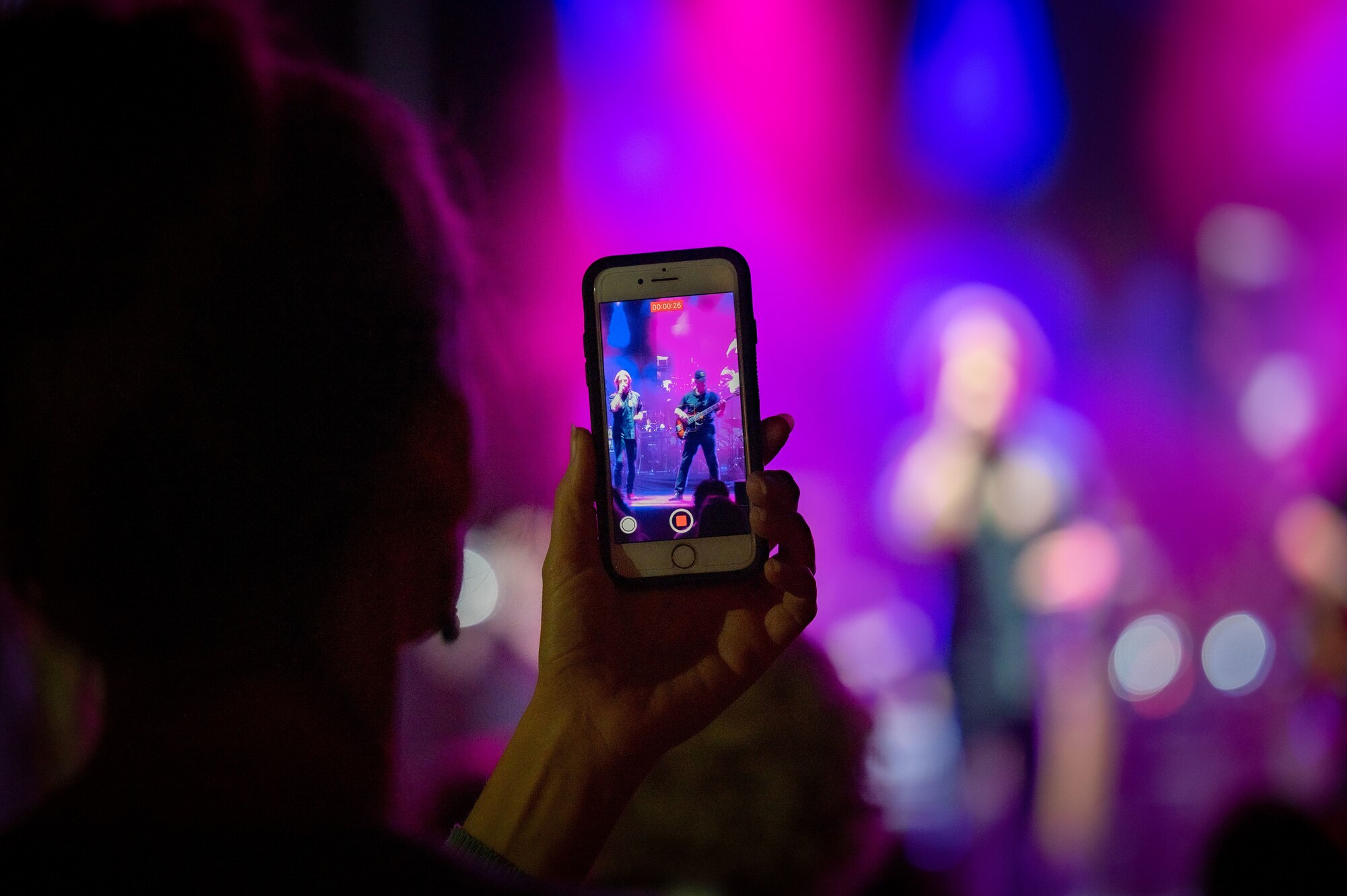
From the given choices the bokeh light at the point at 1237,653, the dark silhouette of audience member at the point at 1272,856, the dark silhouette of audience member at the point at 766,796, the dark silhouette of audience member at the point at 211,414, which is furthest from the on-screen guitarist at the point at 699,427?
the bokeh light at the point at 1237,653

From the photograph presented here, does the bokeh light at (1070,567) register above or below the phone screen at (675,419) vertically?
below

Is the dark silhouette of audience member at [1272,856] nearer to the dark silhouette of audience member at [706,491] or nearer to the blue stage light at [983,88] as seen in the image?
the dark silhouette of audience member at [706,491]

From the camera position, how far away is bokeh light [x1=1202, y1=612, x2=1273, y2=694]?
11.7ft

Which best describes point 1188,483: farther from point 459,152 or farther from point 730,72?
point 459,152

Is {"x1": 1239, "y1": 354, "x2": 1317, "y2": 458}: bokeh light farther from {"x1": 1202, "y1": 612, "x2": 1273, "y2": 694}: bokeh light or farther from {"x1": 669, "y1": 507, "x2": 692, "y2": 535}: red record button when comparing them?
{"x1": 669, "y1": 507, "x2": 692, "y2": 535}: red record button

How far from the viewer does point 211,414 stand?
1.65 ft

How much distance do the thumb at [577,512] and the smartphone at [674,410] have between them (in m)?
0.03

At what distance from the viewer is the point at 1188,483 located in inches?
153

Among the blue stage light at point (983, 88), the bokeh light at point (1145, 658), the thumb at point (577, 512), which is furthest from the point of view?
the blue stage light at point (983, 88)

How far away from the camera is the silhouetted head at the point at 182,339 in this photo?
0.49 meters

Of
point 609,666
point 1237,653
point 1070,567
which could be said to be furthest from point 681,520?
point 1237,653

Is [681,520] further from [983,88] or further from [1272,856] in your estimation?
[983,88]

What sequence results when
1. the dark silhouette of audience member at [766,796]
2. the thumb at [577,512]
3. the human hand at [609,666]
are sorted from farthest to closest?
the dark silhouette of audience member at [766,796]
the thumb at [577,512]
the human hand at [609,666]

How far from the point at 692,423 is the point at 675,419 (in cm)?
2
